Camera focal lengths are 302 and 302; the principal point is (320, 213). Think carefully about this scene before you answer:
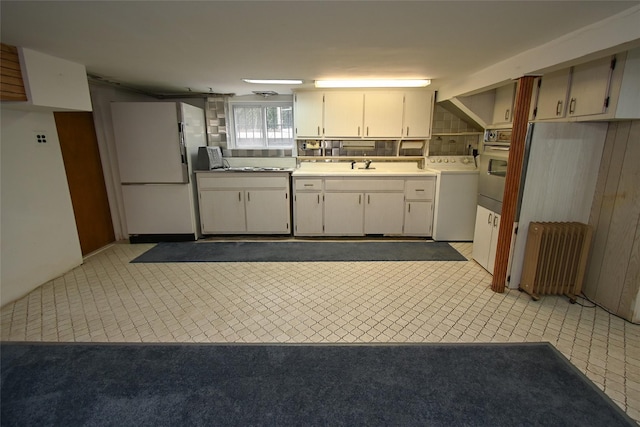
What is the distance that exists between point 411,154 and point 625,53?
109 inches

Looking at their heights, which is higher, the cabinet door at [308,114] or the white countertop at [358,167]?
the cabinet door at [308,114]

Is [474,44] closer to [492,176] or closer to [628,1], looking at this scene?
[628,1]

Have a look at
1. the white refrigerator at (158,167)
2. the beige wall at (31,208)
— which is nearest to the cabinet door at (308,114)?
the white refrigerator at (158,167)

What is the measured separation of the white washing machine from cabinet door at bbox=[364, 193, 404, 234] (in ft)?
1.70

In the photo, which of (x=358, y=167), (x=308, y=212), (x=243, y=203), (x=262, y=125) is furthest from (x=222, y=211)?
(x=358, y=167)

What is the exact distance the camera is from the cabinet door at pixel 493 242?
3225 millimetres

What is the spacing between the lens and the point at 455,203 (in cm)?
427

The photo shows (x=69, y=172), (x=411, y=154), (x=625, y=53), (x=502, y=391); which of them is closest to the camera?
(x=502, y=391)

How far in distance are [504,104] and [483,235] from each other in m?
1.62

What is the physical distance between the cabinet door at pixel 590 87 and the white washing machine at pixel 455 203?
163cm

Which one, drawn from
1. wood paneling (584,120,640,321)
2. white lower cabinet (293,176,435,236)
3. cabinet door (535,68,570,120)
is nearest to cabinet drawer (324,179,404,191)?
white lower cabinet (293,176,435,236)

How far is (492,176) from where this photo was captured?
130 inches

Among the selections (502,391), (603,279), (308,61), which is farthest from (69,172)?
(603,279)

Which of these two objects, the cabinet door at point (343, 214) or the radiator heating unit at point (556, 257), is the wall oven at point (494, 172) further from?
the cabinet door at point (343, 214)
